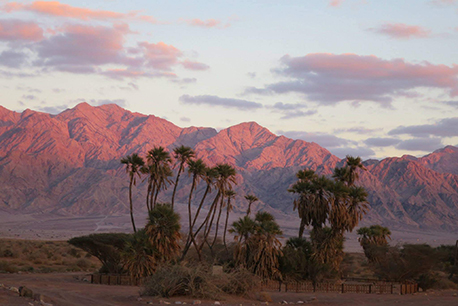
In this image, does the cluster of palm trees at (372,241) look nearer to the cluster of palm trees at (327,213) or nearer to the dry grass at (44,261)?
the cluster of palm trees at (327,213)

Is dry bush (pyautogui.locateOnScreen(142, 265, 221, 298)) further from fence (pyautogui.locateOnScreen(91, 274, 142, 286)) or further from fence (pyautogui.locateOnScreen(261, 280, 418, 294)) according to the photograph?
fence (pyautogui.locateOnScreen(261, 280, 418, 294))

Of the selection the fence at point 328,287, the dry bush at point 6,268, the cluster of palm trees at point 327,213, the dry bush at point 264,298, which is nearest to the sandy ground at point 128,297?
the dry bush at point 264,298

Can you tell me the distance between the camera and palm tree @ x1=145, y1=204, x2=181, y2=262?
32281 millimetres

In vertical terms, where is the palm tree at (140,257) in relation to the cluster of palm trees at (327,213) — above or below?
below

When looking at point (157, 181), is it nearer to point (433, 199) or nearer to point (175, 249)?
point (175, 249)

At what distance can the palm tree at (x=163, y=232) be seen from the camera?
106 feet

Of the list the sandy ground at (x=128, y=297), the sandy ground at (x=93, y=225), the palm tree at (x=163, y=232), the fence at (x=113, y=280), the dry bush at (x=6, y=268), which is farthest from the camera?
the sandy ground at (x=93, y=225)

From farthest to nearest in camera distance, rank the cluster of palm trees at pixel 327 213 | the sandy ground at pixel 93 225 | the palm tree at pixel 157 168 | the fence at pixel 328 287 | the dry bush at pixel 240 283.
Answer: the sandy ground at pixel 93 225 < the palm tree at pixel 157 168 < the cluster of palm trees at pixel 327 213 < the fence at pixel 328 287 < the dry bush at pixel 240 283

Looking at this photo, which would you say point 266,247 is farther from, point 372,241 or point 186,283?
point 372,241

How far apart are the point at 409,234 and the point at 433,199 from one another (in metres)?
41.4

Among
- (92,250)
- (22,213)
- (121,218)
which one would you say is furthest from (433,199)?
(92,250)

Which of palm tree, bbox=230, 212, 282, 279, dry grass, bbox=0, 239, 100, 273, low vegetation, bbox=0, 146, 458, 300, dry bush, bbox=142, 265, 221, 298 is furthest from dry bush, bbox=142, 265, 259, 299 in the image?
dry grass, bbox=0, 239, 100, 273

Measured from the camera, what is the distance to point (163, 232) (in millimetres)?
32500

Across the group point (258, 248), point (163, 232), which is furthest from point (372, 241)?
point (163, 232)
